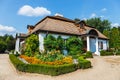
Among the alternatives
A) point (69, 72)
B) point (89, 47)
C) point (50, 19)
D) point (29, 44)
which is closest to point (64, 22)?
point (50, 19)

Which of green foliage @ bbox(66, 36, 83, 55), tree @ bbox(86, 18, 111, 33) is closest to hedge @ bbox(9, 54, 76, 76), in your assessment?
green foliage @ bbox(66, 36, 83, 55)

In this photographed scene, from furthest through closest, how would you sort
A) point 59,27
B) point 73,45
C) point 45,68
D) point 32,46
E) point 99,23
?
1. point 99,23
2. point 59,27
3. point 73,45
4. point 32,46
5. point 45,68

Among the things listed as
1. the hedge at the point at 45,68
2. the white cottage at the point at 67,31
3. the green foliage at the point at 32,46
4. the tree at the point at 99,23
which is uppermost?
the tree at the point at 99,23

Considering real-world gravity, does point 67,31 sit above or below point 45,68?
above

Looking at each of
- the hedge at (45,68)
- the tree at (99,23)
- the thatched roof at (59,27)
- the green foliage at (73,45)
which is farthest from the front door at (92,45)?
the tree at (99,23)

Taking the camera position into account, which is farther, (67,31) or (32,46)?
(67,31)

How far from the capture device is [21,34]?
34.5 metres

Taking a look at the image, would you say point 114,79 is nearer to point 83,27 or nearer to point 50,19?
point 50,19

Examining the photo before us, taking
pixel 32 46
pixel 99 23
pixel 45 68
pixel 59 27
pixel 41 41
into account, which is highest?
pixel 99 23

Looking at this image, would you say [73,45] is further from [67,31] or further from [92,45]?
[92,45]

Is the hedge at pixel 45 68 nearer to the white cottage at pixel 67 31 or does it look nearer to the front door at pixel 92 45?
the white cottage at pixel 67 31

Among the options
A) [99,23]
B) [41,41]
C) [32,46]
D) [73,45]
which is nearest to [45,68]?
[32,46]

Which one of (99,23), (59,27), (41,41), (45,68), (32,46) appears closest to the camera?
(45,68)

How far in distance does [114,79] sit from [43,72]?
5334 mm
